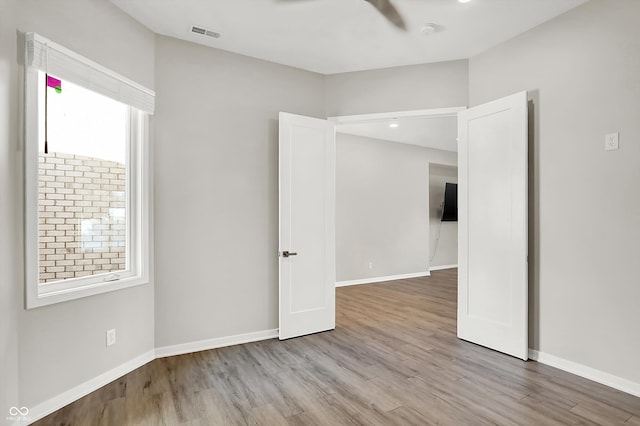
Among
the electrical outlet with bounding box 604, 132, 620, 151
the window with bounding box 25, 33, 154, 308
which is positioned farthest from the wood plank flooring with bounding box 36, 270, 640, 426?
the electrical outlet with bounding box 604, 132, 620, 151

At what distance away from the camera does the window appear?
2141 millimetres

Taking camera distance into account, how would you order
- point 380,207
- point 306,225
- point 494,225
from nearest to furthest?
point 494,225
point 306,225
point 380,207

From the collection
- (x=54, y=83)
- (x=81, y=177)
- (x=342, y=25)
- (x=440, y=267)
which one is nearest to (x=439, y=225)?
(x=440, y=267)

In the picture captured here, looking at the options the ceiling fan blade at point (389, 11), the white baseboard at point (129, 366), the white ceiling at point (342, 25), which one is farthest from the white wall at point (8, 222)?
→ the ceiling fan blade at point (389, 11)

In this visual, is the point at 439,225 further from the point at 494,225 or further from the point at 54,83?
the point at 54,83

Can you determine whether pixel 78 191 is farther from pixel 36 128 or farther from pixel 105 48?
pixel 105 48

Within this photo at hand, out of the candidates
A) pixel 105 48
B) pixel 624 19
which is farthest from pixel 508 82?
pixel 105 48

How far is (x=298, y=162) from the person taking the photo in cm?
366

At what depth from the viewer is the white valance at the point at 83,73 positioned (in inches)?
82.4

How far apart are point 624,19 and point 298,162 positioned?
2828 millimetres

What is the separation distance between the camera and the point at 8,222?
6.48 ft

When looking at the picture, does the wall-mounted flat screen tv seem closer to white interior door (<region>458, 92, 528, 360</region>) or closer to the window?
white interior door (<region>458, 92, 528, 360</region>)

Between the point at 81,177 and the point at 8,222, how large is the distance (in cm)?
68

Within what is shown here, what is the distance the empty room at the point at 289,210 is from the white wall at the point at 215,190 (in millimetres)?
20
